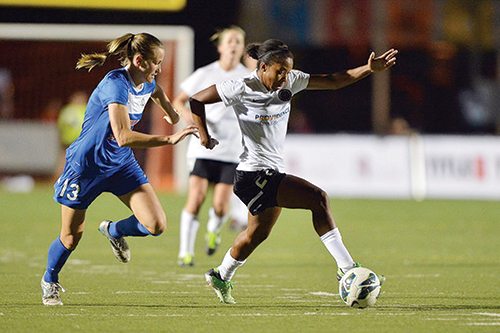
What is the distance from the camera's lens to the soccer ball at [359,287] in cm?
618

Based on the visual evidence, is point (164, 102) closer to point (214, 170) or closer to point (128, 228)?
point (128, 228)

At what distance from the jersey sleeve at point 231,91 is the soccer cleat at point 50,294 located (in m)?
1.81

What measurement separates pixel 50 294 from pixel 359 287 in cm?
219

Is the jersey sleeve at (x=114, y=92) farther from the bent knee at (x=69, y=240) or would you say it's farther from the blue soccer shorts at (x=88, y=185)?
the bent knee at (x=69, y=240)

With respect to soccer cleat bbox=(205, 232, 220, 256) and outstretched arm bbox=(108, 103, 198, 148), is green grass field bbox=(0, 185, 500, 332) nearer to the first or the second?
soccer cleat bbox=(205, 232, 220, 256)

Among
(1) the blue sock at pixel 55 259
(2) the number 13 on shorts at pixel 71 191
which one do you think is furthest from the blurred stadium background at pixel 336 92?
(2) the number 13 on shorts at pixel 71 191

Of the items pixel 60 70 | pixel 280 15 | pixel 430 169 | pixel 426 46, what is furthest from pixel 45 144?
pixel 426 46

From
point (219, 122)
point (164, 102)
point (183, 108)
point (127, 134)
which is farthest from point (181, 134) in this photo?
point (219, 122)

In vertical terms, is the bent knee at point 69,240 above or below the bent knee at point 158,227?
below

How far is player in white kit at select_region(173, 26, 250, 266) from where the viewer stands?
9305mm

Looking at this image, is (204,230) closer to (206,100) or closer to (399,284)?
(399,284)

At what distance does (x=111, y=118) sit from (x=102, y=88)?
352mm

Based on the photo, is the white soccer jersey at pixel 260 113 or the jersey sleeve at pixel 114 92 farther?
the white soccer jersey at pixel 260 113

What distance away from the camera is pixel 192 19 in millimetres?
28156
